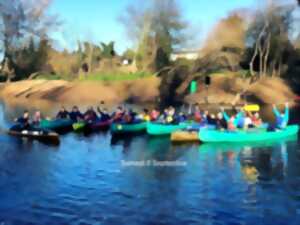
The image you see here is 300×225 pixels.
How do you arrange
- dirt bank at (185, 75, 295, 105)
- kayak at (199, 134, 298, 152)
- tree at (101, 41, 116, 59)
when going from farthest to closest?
1. tree at (101, 41, 116, 59)
2. dirt bank at (185, 75, 295, 105)
3. kayak at (199, 134, 298, 152)

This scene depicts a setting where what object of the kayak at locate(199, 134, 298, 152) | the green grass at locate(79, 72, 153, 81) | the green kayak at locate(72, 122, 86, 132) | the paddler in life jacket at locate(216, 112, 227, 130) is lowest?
the kayak at locate(199, 134, 298, 152)

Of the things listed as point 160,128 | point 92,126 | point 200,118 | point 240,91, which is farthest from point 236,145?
point 240,91

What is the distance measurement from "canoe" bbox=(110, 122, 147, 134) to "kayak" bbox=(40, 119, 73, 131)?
345 centimetres

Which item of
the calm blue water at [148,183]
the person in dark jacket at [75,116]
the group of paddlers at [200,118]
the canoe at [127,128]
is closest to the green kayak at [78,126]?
the group of paddlers at [200,118]

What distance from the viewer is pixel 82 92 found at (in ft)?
203

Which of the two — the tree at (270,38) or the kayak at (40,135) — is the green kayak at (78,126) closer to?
the kayak at (40,135)

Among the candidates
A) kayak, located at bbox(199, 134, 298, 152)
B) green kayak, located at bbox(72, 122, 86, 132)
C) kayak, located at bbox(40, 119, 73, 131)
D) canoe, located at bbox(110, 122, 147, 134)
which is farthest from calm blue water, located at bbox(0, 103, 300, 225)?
kayak, located at bbox(40, 119, 73, 131)

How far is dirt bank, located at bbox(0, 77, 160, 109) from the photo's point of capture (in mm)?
59000

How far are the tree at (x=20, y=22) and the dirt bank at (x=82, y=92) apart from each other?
531cm

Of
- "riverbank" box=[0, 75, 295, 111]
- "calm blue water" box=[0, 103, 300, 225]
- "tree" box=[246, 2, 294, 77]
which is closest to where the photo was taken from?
"calm blue water" box=[0, 103, 300, 225]

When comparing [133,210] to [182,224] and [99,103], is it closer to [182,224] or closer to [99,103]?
[182,224]

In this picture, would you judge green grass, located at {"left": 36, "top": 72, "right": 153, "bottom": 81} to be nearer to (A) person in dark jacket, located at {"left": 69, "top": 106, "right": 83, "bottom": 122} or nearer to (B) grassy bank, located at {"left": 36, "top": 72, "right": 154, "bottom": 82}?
(B) grassy bank, located at {"left": 36, "top": 72, "right": 154, "bottom": 82}

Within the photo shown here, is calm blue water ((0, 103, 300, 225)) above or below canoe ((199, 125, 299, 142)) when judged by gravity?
below

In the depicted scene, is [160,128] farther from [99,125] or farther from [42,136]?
[42,136]
